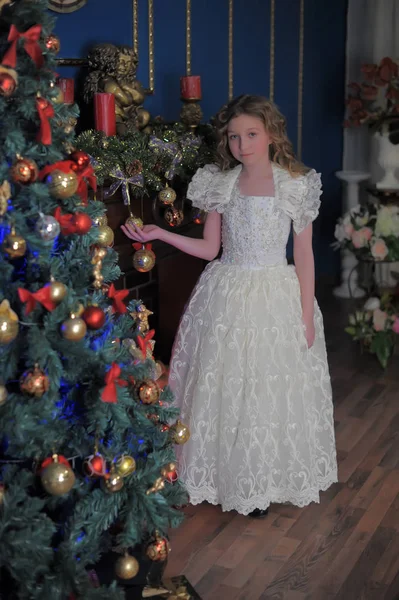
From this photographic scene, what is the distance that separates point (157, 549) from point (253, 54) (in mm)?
3401

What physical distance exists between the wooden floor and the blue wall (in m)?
1.86

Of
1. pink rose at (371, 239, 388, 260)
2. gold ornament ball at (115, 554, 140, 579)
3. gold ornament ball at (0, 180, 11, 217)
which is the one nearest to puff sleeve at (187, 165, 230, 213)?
gold ornament ball at (0, 180, 11, 217)

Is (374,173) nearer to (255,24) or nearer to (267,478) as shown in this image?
(255,24)

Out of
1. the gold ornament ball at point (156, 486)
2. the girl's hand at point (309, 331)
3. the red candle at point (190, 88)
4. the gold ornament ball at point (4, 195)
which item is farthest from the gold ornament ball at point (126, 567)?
the red candle at point (190, 88)

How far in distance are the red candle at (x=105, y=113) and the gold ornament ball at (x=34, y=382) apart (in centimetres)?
144

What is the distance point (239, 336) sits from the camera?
8.55 feet

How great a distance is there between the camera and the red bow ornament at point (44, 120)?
168 centimetres

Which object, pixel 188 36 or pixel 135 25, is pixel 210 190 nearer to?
pixel 135 25

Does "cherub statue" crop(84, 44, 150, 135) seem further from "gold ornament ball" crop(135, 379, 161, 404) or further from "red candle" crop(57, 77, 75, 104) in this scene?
"gold ornament ball" crop(135, 379, 161, 404)

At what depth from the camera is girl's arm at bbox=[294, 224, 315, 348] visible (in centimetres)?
266

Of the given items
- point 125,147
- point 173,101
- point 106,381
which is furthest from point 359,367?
point 106,381

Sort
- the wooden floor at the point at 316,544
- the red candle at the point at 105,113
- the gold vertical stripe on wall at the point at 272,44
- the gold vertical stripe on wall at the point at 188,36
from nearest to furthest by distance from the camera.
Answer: the wooden floor at the point at 316,544 → the red candle at the point at 105,113 → the gold vertical stripe on wall at the point at 188,36 → the gold vertical stripe on wall at the point at 272,44

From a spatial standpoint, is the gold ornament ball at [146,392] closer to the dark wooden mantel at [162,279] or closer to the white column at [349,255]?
the dark wooden mantel at [162,279]

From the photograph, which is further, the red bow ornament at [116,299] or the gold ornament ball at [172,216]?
the gold ornament ball at [172,216]
